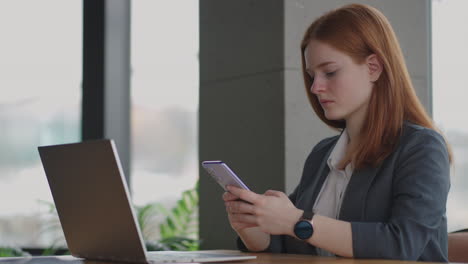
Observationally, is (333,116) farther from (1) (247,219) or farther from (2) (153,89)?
(2) (153,89)

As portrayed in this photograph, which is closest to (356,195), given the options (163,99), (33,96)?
(163,99)

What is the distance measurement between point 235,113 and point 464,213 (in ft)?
3.98

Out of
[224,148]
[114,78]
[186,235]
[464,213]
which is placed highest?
[114,78]

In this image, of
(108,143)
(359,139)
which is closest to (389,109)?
(359,139)

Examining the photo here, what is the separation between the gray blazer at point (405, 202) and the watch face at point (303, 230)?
0.39ft

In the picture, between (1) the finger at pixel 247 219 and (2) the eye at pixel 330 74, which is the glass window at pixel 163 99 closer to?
(2) the eye at pixel 330 74

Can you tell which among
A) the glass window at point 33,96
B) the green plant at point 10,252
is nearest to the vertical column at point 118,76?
the glass window at point 33,96

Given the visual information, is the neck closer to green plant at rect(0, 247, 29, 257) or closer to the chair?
the chair

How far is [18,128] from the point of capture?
6.02 metres

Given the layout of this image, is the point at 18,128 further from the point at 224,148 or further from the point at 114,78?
the point at 224,148

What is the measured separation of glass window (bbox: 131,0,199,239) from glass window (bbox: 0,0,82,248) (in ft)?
1.59

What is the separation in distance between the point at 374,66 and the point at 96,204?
940mm

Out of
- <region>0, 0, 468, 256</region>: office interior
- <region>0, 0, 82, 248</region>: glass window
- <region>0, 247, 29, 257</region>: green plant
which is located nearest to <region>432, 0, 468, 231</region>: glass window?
<region>0, 0, 468, 256</region>: office interior

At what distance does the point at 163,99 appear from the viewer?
5625 mm
